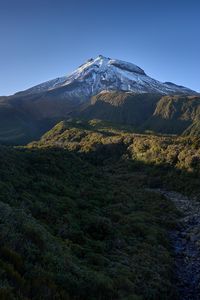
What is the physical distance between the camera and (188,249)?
21.7 metres

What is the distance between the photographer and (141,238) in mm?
22312

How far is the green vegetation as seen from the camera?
11742 mm

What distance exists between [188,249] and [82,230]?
6304mm

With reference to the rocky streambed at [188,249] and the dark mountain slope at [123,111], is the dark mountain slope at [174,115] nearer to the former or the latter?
the dark mountain slope at [123,111]

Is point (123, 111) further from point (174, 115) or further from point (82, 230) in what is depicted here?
point (82, 230)

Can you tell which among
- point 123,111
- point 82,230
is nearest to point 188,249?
point 82,230

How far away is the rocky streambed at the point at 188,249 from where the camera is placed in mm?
16353

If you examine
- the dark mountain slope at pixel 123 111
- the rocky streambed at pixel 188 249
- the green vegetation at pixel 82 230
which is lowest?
the rocky streambed at pixel 188 249

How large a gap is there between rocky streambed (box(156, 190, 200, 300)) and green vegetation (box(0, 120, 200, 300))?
1.72 ft

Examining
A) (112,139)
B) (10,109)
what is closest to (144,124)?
(10,109)

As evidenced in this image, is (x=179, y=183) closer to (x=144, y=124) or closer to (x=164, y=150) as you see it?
(x=164, y=150)

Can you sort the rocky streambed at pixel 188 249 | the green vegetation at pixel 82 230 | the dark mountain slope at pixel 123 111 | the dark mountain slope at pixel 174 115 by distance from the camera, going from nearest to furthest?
the green vegetation at pixel 82 230
the rocky streambed at pixel 188 249
the dark mountain slope at pixel 174 115
the dark mountain slope at pixel 123 111

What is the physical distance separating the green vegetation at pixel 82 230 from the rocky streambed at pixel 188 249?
523mm

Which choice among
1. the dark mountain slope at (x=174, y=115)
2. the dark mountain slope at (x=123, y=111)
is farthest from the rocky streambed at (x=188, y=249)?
the dark mountain slope at (x=123, y=111)
